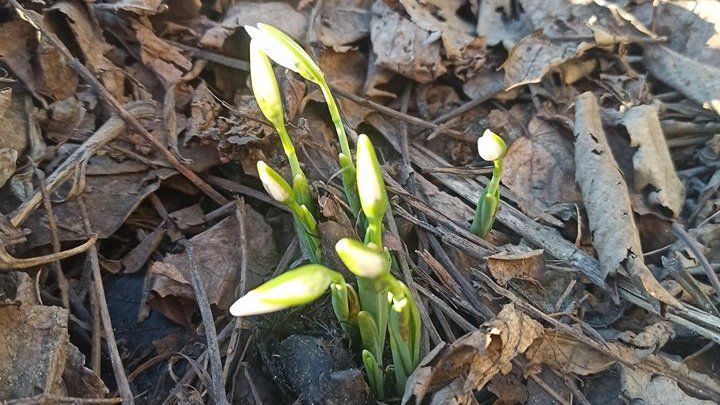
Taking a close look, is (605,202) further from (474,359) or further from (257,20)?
(257,20)

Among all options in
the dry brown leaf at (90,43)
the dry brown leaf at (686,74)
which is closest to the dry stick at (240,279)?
the dry brown leaf at (90,43)

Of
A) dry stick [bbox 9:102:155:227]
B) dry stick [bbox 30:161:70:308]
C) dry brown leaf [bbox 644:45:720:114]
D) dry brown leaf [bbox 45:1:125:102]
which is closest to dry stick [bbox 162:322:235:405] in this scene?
dry stick [bbox 30:161:70:308]

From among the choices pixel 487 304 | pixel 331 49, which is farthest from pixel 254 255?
pixel 331 49

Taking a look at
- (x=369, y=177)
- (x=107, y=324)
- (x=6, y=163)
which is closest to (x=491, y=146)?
(x=369, y=177)

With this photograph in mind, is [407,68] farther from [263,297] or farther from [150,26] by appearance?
[263,297]

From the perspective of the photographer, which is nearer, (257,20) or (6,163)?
(6,163)

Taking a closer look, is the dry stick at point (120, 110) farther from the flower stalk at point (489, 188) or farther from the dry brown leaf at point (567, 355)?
the dry brown leaf at point (567, 355)
